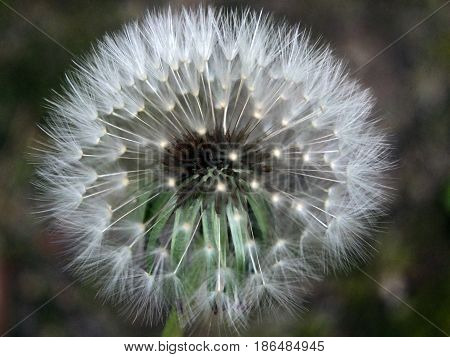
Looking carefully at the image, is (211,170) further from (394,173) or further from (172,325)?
(394,173)

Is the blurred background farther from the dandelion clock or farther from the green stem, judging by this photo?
the dandelion clock

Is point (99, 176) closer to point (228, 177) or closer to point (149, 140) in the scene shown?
point (149, 140)

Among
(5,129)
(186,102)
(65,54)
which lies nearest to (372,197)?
(186,102)

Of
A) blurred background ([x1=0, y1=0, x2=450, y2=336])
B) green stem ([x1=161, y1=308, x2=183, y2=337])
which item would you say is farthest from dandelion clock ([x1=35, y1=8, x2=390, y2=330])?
blurred background ([x1=0, y1=0, x2=450, y2=336])

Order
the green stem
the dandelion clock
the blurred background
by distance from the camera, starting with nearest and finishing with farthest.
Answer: the dandelion clock
the green stem
the blurred background

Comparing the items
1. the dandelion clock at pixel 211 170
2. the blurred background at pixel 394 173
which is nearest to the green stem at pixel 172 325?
the dandelion clock at pixel 211 170

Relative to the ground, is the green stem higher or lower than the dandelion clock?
lower

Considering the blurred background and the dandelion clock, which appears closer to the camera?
the dandelion clock
